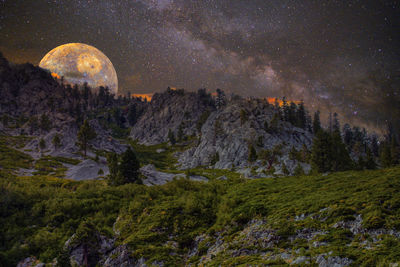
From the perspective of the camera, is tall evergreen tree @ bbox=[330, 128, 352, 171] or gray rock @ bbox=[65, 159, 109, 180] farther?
gray rock @ bbox=[65, 159, 109, 180]

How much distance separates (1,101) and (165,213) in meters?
245

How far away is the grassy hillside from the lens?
16422 millimetres

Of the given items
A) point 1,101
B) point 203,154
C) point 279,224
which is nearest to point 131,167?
point 279,224

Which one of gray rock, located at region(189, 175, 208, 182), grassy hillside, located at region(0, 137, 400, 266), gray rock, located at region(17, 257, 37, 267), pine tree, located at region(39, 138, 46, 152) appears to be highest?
pine tree, located at region(39, 138, 46, 152)

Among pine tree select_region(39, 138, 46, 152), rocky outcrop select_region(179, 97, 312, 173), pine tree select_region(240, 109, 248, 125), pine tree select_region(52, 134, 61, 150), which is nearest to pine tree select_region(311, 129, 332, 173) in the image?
rocky outcrop select_region(179, 97, 312, 173)

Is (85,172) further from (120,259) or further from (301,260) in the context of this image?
(301,260)

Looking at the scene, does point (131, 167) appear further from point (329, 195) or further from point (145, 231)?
point (329, 195)

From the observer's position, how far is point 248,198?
32062 mm

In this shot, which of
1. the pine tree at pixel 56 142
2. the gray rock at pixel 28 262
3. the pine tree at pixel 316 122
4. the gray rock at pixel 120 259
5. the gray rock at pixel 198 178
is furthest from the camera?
the pine tree at pixel 316 122

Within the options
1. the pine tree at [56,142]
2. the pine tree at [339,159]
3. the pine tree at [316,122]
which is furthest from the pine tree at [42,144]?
the pine tree at [316,122]

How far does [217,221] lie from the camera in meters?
26.8

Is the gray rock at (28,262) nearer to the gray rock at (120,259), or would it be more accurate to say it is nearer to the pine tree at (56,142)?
the gray rock at (120,259)

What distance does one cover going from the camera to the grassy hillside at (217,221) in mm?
16422

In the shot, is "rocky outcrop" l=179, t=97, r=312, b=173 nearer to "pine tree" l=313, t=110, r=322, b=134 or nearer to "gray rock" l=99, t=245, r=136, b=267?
"pine tree" l=313, t=110, r=322, b=134
